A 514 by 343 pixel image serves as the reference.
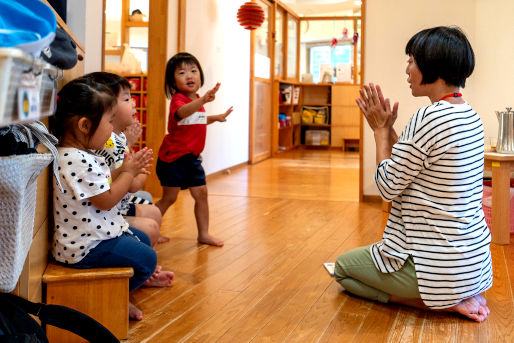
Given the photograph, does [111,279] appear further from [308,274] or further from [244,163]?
[244,163]

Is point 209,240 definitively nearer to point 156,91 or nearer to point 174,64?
point 174,64

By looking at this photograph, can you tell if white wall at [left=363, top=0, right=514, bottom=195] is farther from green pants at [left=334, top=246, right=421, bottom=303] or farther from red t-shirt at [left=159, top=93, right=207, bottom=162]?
green pants at [left=334, top=246, right=421, bottom=303]

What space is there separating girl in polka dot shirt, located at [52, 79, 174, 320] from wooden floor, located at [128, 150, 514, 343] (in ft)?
0.84

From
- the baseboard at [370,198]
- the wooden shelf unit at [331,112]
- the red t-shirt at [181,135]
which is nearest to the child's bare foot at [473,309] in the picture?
the red t-shirt at [181,135]

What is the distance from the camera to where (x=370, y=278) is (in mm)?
2061

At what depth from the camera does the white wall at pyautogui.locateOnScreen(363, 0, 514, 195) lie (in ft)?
13.8

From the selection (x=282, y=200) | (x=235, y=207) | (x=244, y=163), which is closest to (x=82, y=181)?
(x=235, y=207)

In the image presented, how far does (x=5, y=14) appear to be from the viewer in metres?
0.87

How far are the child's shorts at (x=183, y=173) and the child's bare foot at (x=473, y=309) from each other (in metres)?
1.43

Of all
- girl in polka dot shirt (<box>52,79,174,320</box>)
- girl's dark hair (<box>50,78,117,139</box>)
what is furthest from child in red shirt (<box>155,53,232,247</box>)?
girl's dark hair (<box>50,78,117,139</box>)

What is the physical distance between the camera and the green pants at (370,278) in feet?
6.47

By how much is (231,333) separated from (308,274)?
72 cm

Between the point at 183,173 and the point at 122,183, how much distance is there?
4.21ft

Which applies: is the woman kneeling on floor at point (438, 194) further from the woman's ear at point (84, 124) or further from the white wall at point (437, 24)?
the white wall at point (437, 24)
